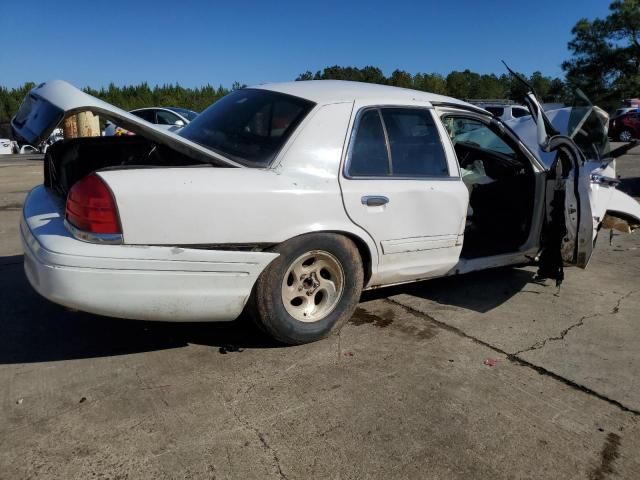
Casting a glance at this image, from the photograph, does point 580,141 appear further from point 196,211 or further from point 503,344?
point 196,211

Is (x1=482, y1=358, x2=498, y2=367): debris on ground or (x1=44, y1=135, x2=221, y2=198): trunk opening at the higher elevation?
(x1=44, y1=135, x2=221, y2=198): trunk opening

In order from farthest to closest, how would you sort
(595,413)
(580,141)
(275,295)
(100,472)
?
(580,141)
(275,295)
(595,413)
(100,472)

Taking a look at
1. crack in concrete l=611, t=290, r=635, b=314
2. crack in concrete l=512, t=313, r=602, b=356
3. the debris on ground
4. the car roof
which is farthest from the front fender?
the debris on ground

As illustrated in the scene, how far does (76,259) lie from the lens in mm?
2621

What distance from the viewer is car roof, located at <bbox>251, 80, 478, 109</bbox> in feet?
11.5

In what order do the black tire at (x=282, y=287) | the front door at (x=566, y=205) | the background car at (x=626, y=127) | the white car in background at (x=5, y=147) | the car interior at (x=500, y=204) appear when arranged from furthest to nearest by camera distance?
the white car in background at (x=5, y=147), the background car at (x=626, y=127), the car interior at (x=500, y=204), the front door at (x=566, y=205), the black tire at (x=282, y=287)

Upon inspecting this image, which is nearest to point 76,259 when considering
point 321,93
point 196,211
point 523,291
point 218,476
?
point 196,211

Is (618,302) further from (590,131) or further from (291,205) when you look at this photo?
(291,205)

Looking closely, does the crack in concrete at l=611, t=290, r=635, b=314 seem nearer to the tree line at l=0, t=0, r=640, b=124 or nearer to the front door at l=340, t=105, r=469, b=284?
the front door at l=340, t=105, r=469, b=284

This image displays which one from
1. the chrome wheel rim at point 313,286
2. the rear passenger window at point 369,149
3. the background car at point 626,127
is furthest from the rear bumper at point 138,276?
the background car at point 626,127

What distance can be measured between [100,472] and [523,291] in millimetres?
3569

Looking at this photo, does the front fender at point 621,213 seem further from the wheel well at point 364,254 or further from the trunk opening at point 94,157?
the trunk opening at point 94,157

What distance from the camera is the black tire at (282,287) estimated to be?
306 centimetres

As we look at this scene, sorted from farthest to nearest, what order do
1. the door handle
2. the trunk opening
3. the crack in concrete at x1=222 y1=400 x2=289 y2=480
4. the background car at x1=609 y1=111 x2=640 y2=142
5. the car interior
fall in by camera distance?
the background car at x1=609 y1=111 x2=640 y2=142 < the car interior < the trunk opening < the door handle < the crack in concrete at x1=222 y1=400 x2=289 y2=480
